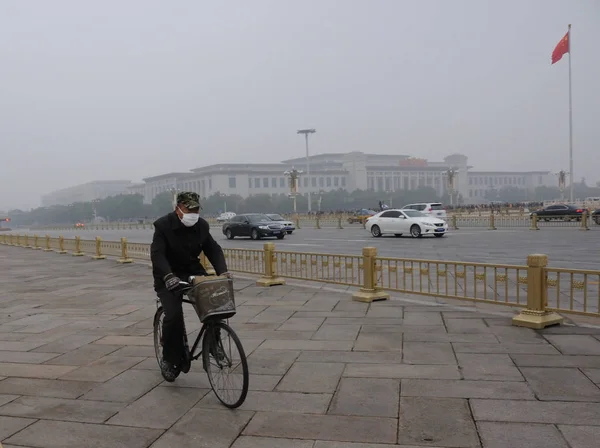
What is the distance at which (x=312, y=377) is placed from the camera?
4.62 metres

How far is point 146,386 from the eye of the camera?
15.0 ft

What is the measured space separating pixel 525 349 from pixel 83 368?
14.5 ft

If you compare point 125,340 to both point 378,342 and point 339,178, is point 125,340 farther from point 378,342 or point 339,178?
point 339,178

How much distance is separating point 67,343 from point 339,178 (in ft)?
387

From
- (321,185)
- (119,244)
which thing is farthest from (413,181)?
(119,244)

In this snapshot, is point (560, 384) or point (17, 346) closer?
point (560, 384)

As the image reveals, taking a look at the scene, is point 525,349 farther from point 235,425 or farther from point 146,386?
point 146,386

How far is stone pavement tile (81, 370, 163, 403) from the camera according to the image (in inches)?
170

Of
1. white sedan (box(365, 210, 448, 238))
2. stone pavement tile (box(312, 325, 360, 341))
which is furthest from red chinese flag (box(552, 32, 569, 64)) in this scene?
stone pavement tile (box(312, 325, 360, 341))

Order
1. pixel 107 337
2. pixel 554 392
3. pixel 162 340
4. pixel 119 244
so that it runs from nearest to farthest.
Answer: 1. pixel 554 392
2. pixel 162 340
3. pixel 107 337
4. pixel 119 244

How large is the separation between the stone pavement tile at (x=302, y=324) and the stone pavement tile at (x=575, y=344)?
2.70 metres

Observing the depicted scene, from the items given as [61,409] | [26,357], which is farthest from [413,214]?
[61,409]

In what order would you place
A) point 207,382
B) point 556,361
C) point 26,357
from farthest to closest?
point 26,357 → point 556,361 → point 207,382

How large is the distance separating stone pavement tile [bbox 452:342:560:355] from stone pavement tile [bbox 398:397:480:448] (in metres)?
1.44
